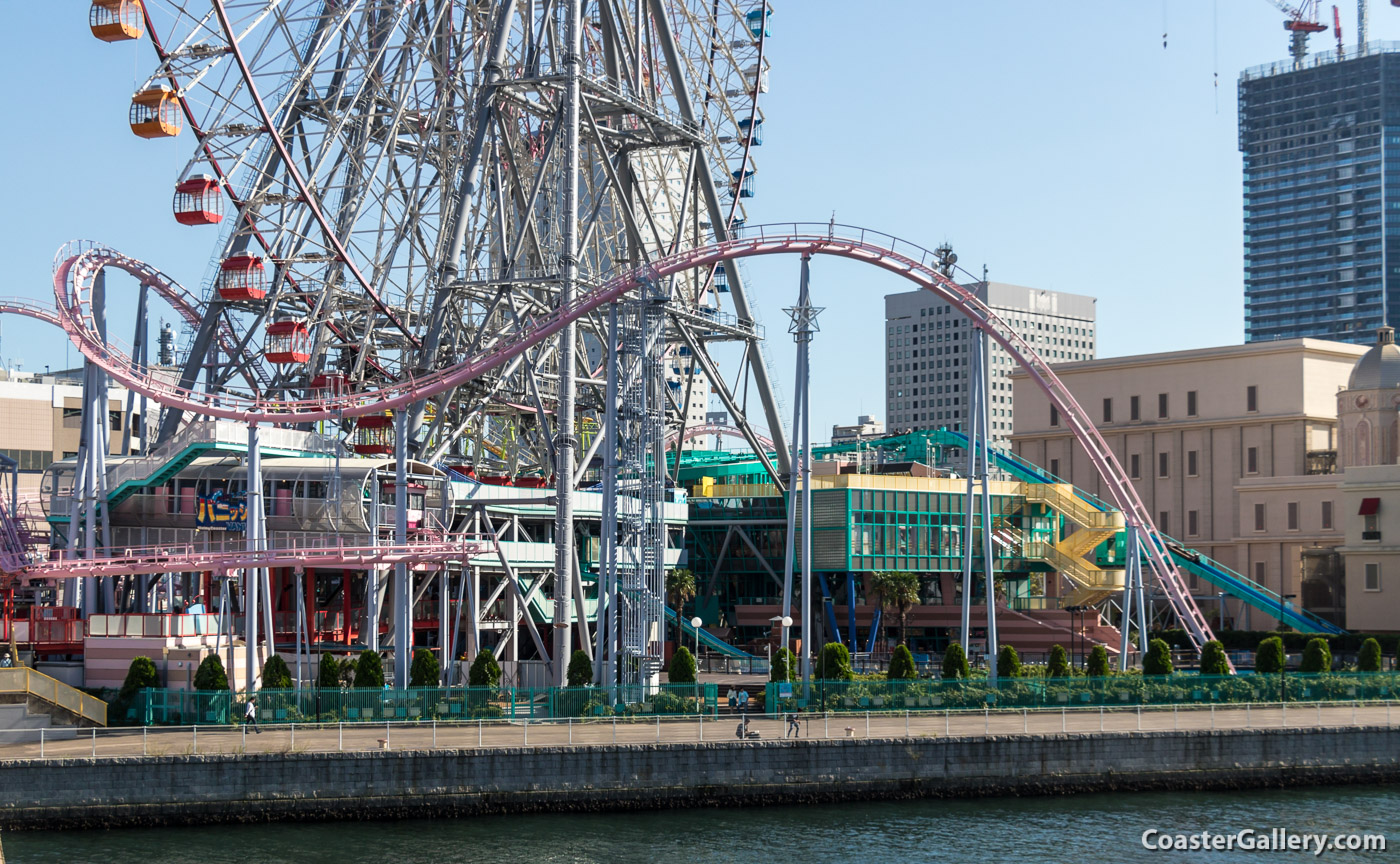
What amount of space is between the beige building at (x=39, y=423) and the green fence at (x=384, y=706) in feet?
207

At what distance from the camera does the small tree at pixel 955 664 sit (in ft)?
199

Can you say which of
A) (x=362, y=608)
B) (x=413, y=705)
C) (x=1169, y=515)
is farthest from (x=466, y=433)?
(x=1169, y=515)

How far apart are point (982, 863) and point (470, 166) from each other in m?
Answer: 41.5

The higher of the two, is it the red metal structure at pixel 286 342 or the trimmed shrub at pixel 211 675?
the red metal structure at pixel 286 342

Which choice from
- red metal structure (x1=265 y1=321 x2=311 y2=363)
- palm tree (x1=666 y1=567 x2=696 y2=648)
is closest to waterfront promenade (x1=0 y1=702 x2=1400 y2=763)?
red metal structure (x1=265 y1=321 x2=311 y2=363)

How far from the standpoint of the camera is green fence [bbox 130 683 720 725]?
168 ft

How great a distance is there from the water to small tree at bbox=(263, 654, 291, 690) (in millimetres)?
9885

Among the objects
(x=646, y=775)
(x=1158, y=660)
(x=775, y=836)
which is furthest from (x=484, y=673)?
(x=1158, y=660)

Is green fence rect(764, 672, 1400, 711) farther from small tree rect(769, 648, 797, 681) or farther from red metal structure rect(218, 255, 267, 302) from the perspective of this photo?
red metal structure rect(218, 255, 267, 302)

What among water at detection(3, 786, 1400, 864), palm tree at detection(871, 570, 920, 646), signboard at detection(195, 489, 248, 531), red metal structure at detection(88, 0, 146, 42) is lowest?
water at detection(3, 786, 1400, 864)

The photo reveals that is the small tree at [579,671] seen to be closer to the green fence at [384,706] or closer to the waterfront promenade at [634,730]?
the green fence at [384,706]

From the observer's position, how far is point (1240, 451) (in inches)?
4412

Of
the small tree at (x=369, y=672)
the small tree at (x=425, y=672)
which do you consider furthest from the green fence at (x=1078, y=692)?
the small tree at (x=369, y=672)

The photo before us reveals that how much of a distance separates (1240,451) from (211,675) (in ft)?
258
